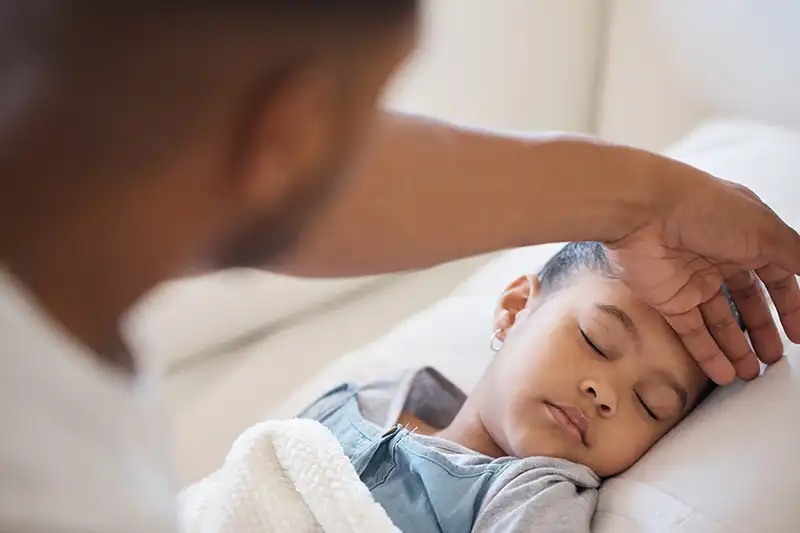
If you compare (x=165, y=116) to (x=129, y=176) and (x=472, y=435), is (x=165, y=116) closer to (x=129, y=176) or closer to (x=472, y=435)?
(x=129, y=176)

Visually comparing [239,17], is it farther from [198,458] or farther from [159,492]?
[198,458]

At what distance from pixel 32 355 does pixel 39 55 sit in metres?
0.12

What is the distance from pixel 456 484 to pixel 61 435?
547 mm

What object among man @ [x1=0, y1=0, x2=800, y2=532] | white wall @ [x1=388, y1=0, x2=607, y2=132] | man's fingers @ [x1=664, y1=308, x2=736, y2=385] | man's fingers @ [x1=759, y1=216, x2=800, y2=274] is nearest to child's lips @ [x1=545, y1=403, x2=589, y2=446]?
man's fingers @ [x1=664, y1=308, x2=736, y2=385]

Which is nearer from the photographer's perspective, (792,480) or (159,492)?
(159,492)

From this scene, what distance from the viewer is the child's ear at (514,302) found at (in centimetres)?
106

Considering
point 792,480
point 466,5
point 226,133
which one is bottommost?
point 792,480

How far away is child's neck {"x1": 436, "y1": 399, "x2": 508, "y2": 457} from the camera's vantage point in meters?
0.99

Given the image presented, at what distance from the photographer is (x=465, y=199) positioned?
805 mm

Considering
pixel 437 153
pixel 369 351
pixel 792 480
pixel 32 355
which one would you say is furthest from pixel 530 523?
pixel 32 355

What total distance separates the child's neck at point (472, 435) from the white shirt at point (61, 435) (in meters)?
0.59

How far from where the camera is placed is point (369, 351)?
1.23 meters

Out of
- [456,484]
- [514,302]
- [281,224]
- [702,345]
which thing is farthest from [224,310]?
[281,224]

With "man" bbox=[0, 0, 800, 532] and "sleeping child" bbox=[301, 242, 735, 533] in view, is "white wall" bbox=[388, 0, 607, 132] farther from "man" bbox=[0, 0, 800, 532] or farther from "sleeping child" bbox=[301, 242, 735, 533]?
"man" bbox=[0, 0, 800, 532]
